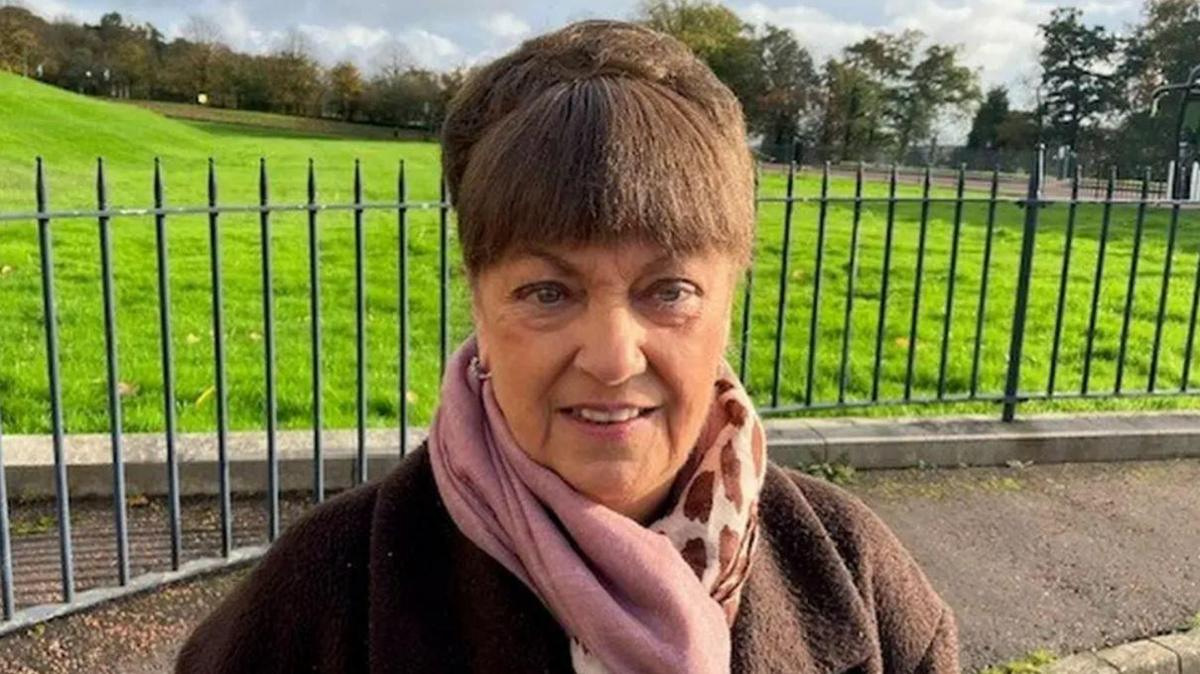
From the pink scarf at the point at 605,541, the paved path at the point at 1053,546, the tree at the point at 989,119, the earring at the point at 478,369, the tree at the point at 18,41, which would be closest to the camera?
the pink scarf at the point at 605,541

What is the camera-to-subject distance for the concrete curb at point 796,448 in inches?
171

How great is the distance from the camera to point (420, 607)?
4.54ft

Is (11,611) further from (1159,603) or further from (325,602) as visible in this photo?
(1159,603)

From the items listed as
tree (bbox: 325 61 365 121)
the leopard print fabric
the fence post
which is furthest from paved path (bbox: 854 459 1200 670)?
tree (bbox: 325 61 365 121)

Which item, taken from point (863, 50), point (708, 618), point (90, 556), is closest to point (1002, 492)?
point (90, 556)

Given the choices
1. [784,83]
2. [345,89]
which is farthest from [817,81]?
[345,89]

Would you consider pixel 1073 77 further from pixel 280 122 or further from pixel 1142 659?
pixel 1142 659

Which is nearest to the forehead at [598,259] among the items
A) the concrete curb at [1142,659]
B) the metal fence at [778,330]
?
the metal fence at [778,330]

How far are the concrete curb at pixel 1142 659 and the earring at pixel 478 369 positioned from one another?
8.68ft

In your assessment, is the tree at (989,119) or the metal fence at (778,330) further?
the tree at (989,119)

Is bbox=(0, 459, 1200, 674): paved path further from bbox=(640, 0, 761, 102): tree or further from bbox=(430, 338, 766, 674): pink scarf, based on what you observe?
bbox=(640, 0, 761, 102): tree

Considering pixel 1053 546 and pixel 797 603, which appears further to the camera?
pixel 1053 546

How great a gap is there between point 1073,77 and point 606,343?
54.6 metres

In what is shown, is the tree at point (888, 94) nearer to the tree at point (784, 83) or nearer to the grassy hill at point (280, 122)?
the tree at point (784, 83)
